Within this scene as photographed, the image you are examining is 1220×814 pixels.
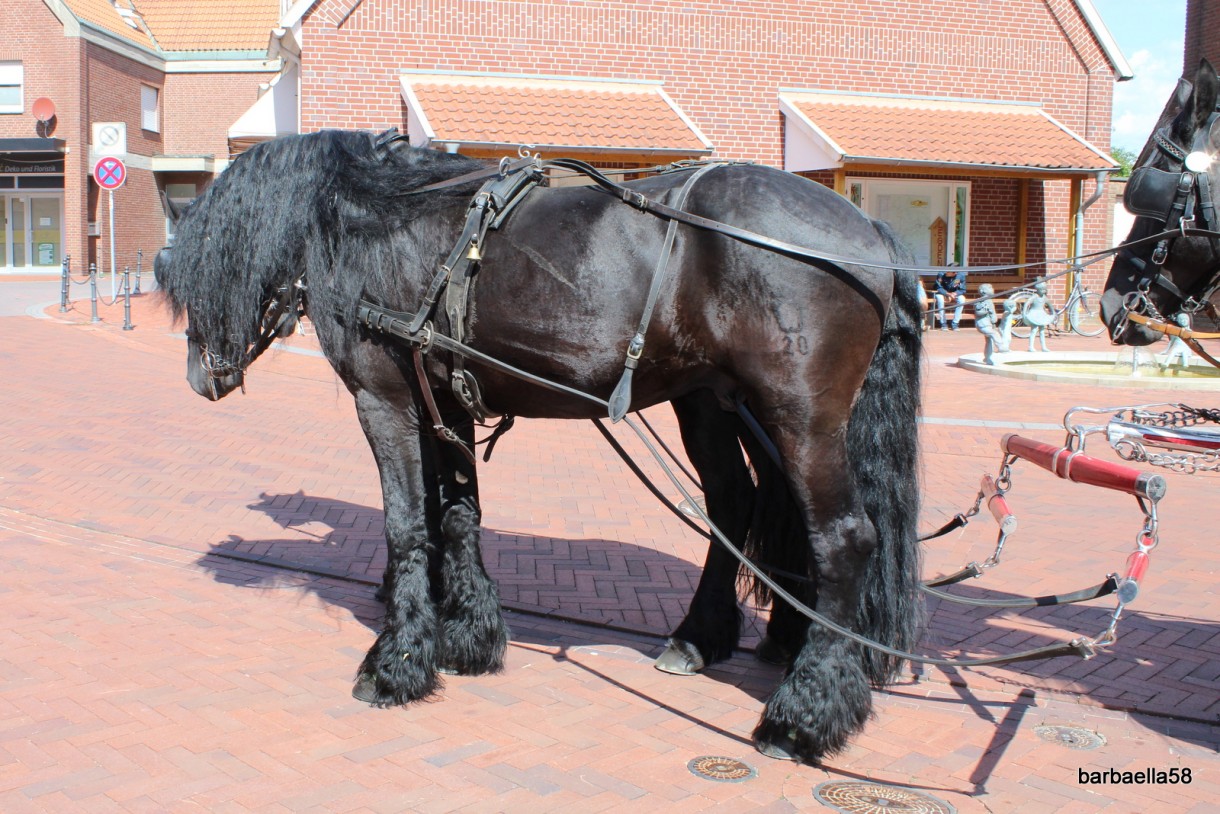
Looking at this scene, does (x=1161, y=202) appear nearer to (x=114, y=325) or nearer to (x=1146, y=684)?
(x=1146, y=684)

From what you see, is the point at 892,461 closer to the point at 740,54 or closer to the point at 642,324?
the point at 642,324

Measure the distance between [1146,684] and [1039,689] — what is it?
400mm

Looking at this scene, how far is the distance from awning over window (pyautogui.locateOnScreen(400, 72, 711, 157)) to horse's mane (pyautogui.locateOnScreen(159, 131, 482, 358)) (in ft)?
39.9

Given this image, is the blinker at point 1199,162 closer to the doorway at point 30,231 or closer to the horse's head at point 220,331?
the horse's head at point 220,331

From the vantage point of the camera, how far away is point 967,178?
2097 centimetres

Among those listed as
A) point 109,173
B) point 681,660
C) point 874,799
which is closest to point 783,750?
point 874,799

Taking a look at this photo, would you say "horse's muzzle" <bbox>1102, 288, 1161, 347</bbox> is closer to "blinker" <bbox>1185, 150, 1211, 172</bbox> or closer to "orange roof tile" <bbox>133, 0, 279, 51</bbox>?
"blinker" <bbox>1185, 150, 1211, 172</bbox>

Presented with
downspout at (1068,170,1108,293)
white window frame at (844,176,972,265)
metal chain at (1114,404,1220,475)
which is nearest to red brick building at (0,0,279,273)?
white window frame at (844,176,972,265)

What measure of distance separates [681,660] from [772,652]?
1.30 feet

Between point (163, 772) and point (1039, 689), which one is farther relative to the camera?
point (1039, 689)

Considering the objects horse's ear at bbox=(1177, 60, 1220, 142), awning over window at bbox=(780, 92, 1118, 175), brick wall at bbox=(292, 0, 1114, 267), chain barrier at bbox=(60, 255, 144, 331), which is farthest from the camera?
awning over window at bbox=(780, 92, 1118, 175)

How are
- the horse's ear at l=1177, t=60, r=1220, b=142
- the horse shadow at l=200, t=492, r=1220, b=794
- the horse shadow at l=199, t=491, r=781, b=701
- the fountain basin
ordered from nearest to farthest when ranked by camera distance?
the horse's ear at l=1177, t=60, r=1220, b=142, the horse shadow at l=200, t=492, r=1220, b=794, the horse shadow at l=199, t=491, r=781, b=701, the fountain basin

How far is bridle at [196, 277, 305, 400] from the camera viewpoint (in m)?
4.17

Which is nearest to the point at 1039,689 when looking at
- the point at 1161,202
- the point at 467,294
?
the point at 1161,202
